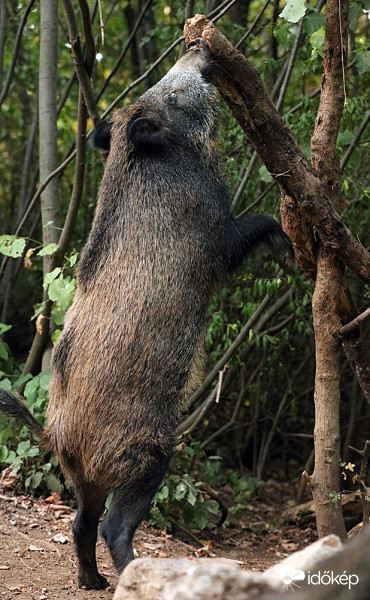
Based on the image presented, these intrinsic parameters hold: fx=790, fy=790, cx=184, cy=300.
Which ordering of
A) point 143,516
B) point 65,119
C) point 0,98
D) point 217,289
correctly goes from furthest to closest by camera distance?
point 65,119, point 0,98, point 217,289, point 143,516

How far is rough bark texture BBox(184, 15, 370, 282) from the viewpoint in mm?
3766

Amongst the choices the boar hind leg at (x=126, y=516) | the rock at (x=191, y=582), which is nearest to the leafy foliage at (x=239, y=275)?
the boar hind leg at (x=126, y=516)

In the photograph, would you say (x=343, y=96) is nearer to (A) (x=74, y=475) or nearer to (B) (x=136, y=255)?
(B) (x=136, y=255)

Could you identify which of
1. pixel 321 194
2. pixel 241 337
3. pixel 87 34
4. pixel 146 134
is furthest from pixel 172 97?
pixel 241 337

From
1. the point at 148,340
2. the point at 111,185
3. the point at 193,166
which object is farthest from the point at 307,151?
the point at 148,340

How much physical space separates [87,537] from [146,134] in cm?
222

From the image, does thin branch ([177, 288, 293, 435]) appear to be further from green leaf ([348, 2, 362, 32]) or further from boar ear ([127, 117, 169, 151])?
green leaf ([348, 2, 362, 32])

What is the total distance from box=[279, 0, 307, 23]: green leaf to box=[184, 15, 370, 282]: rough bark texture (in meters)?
0.35

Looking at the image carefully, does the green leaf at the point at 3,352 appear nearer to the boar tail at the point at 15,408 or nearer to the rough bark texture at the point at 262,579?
the boar tail at the point at 15,408

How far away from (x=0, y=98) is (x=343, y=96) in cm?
351

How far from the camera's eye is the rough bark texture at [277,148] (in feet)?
12.4

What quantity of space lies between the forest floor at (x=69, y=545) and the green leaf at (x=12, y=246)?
1.67 metres

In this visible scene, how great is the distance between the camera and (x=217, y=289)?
4531 mm

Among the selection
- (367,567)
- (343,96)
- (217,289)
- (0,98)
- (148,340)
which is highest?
(0,98)
